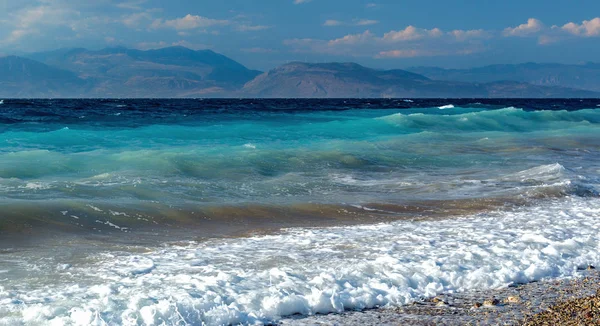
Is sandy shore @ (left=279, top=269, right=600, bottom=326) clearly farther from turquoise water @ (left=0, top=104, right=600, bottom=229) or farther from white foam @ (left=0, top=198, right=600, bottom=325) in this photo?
turquoise water @ (left=0, top=104, right=600, bottom=229)

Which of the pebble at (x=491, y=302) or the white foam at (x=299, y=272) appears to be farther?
the pebble at (x=491, y=302)

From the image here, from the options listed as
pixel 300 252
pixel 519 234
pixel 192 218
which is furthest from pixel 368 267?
pixel 192 218

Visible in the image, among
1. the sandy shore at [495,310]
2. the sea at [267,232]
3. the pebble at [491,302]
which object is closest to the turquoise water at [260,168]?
the sea at [267,232]

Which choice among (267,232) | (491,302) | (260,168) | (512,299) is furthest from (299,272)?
(260,168)

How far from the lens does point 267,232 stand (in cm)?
830

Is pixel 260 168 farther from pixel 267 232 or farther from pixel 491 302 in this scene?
pixel 491 302

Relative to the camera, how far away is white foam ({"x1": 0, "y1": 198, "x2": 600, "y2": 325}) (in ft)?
16.6

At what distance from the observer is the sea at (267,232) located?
538 cm

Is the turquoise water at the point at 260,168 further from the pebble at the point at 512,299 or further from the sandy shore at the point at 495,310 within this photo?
the pebble at the point at 512,299

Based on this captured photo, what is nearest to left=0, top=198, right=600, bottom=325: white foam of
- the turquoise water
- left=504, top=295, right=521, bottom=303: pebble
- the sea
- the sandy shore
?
the sea

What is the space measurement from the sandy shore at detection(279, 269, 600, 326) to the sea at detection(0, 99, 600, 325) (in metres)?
0.19

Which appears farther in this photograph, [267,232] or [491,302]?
→ [267,232]

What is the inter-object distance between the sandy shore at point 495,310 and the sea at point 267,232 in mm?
194

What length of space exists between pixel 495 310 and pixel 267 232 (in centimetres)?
373
